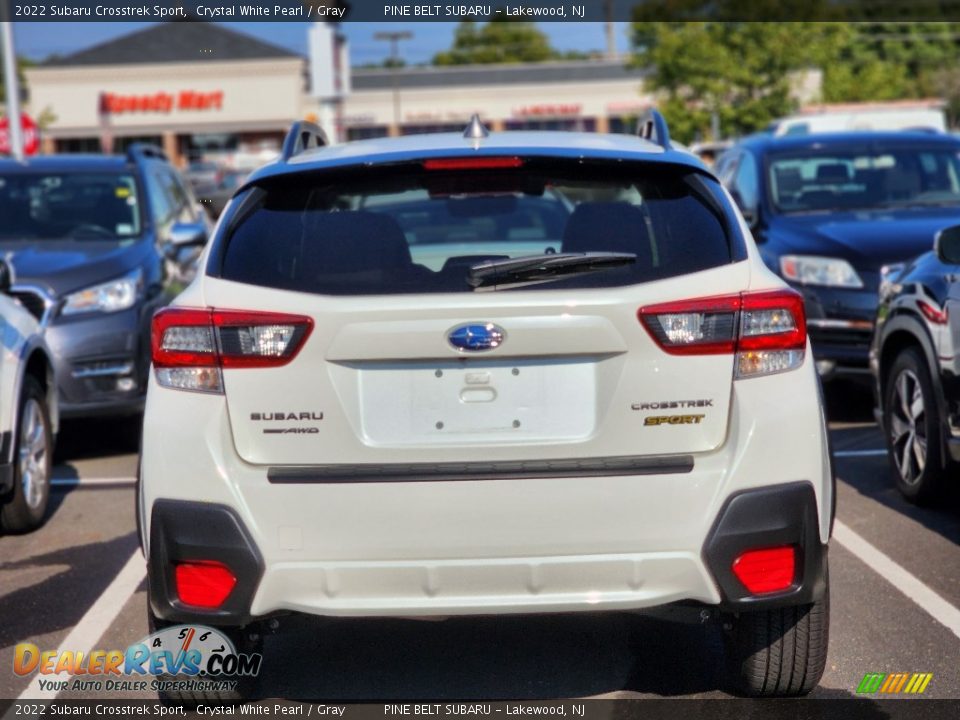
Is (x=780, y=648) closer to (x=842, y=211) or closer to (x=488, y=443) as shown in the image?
(x=488, y=443)

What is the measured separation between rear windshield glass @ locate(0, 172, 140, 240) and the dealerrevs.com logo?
5215 millimetres

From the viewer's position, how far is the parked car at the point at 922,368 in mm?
6238

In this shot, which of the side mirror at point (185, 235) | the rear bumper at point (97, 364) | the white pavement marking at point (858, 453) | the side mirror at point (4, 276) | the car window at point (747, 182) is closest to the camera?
the side mirror at point (4, 276)

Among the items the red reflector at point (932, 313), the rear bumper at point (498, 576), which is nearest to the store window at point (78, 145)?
the red reflector at point (932, 313)

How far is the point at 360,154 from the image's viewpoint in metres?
4.20

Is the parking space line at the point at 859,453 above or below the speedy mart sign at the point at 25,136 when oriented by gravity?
above

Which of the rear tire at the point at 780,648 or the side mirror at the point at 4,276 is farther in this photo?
the side mirror at the point at 4,276

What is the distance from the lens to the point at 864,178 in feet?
35.2

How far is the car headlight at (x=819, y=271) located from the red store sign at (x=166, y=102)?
217ft

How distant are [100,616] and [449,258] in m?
2.19

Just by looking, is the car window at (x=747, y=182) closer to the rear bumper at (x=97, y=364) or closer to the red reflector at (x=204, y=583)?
the rear bumper at (x=97, y=364)

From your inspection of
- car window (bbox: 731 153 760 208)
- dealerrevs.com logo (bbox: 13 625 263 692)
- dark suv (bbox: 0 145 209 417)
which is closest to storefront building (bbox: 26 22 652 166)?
car window (bbox: 731 153 760 208)

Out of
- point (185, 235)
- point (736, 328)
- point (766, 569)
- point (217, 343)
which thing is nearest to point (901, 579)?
point (766, 569)

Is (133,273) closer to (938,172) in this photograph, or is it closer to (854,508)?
(854,508)
